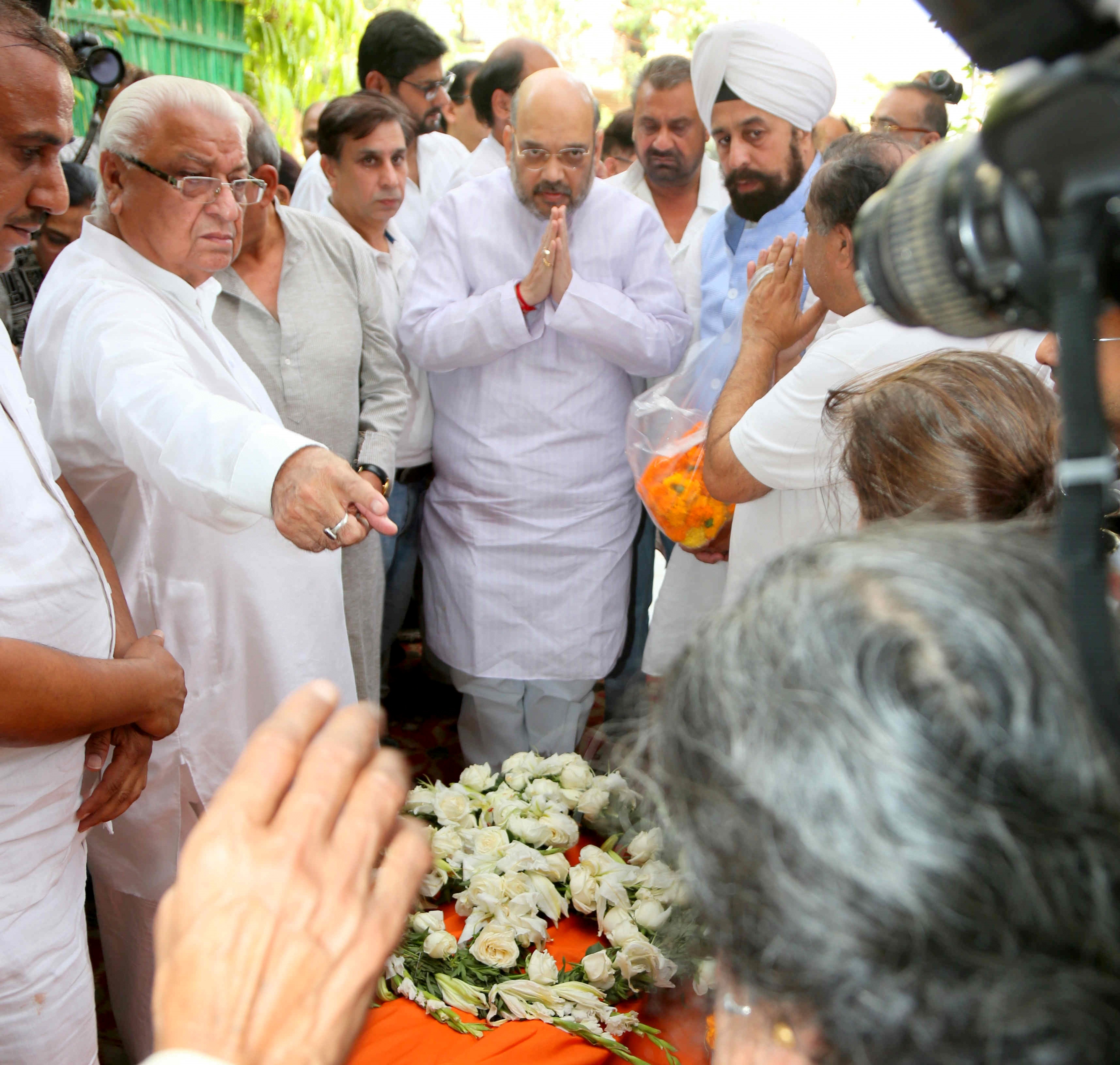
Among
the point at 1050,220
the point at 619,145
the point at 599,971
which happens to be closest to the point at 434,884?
the point at 599,971

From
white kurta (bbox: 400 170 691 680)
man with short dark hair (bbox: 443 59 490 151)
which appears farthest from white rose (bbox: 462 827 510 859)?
A: man with short dark hair (bbox: 443 59 490 151)

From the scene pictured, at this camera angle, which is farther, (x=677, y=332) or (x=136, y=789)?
(x=677, y=332)

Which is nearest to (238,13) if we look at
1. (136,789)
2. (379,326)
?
(379,326)

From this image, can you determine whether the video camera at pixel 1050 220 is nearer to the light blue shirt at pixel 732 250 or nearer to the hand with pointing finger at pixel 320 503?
the hand with pointing finger at pixel 320 503

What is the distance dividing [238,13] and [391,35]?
3115 mm

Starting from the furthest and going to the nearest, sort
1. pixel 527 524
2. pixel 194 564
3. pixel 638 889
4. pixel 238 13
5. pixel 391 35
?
pixel 238 13
pixel 391 35
pixel 527 524
pixel 194 564
pixel 638 889

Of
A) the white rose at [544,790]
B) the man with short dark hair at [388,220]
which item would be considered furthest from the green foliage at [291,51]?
the white rose at [544,790]

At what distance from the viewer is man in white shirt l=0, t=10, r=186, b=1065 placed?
1371 millimetres

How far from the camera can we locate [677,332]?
9.95 ft

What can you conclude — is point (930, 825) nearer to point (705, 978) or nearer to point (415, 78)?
point (705, 978)

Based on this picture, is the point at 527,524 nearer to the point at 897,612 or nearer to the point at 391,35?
the point at 391,35

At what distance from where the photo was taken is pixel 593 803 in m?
1.80

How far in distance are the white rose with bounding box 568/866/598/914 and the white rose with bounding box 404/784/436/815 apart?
31cm

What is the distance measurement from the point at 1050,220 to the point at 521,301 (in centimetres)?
243
